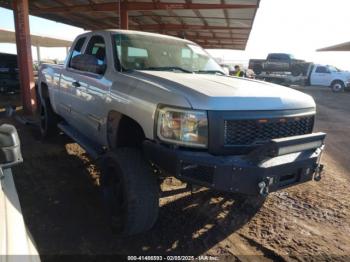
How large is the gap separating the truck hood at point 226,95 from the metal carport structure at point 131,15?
16.7ft

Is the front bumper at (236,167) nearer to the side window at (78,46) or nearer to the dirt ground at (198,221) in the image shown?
the dirt ground at (198,221)

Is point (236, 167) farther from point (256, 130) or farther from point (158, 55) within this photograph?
point (158, 55)

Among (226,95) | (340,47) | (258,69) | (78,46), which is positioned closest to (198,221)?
(226,95)

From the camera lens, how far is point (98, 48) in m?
4.52

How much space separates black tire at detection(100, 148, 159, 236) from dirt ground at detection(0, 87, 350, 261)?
23 cm

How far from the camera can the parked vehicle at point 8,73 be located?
43.2ft

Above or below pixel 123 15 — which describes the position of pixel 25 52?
below

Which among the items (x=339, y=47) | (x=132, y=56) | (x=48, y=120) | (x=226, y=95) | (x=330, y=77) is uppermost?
(x=339, y=47)

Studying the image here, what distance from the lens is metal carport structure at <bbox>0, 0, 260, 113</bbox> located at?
377 inches

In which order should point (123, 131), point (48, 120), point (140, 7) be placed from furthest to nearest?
point (140, 7)
point (48, 120)
point (123, 131)

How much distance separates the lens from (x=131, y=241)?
10.8 feet

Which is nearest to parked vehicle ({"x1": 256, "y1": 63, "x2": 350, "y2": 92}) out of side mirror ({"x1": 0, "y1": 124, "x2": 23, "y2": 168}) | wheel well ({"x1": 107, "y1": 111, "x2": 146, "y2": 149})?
wheel well ({"x1": 107, "y1": 111, "x2": 146, "y2": 149})

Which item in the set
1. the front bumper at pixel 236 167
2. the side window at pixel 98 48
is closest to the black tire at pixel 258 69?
the side window at pixel 98 48

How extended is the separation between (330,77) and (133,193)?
27.0 m
